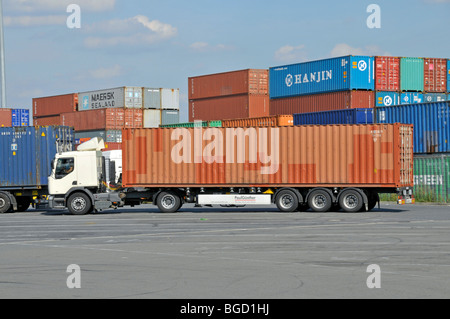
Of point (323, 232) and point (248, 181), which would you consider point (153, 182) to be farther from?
point (323, 232)

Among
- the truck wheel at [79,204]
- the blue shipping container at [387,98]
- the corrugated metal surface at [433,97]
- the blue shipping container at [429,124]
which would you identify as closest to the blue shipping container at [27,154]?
the truck wheel at [79,204]

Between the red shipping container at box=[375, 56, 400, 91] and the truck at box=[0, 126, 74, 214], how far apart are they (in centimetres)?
2071

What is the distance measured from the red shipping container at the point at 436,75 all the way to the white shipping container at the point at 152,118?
2730 centimetres

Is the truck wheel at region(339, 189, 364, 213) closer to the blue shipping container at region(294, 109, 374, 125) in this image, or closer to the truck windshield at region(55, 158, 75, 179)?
the blue shipping container at region(294, 109, 374, 125)

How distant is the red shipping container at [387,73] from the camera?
43.7 m

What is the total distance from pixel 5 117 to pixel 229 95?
→ 653 inches

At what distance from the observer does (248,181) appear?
2953 centimetres

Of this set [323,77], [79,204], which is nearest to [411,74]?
[323,77]

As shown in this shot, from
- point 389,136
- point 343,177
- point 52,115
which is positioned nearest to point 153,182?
point 343,177

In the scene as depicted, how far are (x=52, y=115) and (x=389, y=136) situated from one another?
47.3 m

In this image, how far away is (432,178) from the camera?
35438 millimetres

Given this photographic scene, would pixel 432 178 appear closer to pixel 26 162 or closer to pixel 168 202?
pixel 168 202

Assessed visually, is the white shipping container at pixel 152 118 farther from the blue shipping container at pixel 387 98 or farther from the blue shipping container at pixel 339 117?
the blue shipping container at pixel 387 98
